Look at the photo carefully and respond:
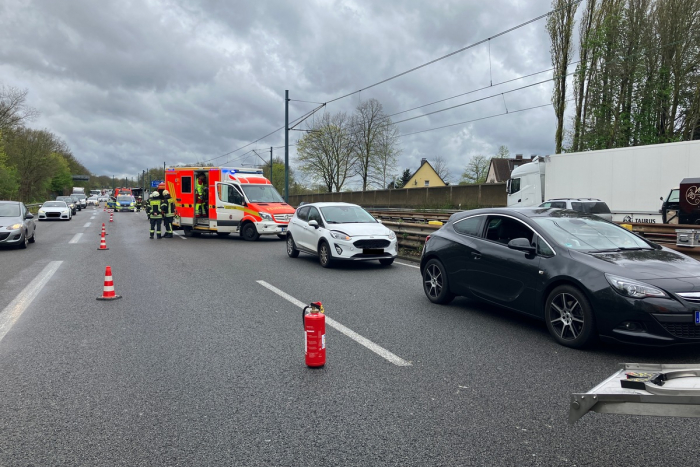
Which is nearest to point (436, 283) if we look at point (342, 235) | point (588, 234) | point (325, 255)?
point (588, 234)

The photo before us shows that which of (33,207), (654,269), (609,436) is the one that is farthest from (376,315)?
(33,207)

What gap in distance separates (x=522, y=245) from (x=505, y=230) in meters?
0.73

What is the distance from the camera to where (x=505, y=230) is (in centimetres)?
695

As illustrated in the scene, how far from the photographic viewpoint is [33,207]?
52531 mm

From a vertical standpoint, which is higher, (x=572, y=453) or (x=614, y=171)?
(x=614, y=171)

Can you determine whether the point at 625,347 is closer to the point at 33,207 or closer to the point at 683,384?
the point at 683,384

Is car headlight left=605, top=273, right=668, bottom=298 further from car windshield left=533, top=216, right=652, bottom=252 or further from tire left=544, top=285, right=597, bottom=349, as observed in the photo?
car windshield left=533, top=216, right=652, bottom=252

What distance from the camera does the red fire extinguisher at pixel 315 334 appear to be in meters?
4.82

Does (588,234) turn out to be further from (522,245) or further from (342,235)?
(342,235)

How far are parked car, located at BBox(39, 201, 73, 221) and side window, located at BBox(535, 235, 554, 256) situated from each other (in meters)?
34.0

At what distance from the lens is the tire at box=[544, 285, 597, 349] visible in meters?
5.37

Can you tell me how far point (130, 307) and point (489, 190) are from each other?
27.8m

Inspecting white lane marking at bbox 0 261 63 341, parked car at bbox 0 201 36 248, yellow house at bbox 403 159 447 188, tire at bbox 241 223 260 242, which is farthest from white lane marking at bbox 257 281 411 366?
yellow house at bbox 403 159 447 188

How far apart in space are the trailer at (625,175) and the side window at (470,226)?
42.4ft
